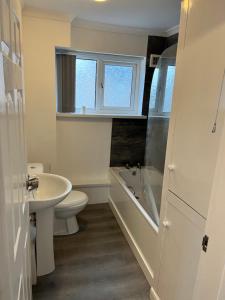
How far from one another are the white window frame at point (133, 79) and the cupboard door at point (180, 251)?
1865mm

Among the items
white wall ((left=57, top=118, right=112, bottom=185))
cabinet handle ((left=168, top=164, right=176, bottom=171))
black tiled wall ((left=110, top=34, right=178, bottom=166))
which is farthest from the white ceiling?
cabinet handle ((left=168, top=164, right=176, bottom=171))

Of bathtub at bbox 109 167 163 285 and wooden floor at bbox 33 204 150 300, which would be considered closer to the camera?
wooden floor at bbox 33 204 150 300

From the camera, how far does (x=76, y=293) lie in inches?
69.7

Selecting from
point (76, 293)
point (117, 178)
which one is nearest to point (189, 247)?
point (76, 293)

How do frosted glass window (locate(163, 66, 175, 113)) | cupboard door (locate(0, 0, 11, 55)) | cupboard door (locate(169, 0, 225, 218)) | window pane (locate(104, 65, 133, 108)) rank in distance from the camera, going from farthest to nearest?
1. window pane (locate(104, 65, 133, 108))
2. frosted glass window (locate(163, 66, 175, 113))
3. cupboard door (locate(169, 0, 225, 218))
4. cupboard door (locate(0, 0, 11, 55))

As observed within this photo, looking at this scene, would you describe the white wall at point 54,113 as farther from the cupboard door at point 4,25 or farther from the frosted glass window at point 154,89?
the cupboard door at point 4,25

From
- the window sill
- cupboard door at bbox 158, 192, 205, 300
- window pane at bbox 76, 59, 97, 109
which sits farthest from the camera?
window pane at bbox 76, 59, 97, 109

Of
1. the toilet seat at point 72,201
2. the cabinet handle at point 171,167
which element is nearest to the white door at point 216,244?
the cabinet handle at point 171,167

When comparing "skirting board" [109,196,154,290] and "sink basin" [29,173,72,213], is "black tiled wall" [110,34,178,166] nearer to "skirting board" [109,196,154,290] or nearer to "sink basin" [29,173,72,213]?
"skirting board" [109,196,154,290]

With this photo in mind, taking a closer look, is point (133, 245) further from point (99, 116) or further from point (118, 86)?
point (118, 86)

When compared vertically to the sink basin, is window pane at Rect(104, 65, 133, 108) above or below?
above

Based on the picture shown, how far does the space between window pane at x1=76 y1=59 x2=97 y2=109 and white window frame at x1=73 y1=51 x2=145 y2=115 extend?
0.16ft

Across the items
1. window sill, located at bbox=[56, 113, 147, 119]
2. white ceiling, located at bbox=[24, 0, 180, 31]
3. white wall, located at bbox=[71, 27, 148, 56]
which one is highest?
white ceiling, located at bbox=[24, 0, 180, 31]

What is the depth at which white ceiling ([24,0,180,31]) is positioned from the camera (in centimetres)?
197
